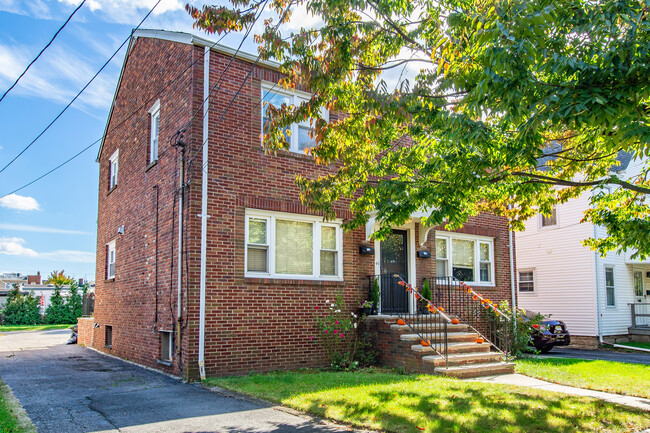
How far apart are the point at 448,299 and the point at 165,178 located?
780 cm

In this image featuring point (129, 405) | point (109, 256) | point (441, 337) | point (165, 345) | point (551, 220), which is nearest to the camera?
point (129, 405)

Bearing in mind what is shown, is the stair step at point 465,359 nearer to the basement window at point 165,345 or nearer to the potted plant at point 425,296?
the potted plant at point 425,296

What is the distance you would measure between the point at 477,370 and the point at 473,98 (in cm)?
653

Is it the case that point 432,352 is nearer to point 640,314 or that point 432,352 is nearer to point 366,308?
point 366,308

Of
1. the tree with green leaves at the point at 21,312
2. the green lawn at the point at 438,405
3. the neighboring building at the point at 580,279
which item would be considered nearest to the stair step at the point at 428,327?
the green lawn at the point at 438,405

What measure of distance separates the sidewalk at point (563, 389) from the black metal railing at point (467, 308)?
3030mm

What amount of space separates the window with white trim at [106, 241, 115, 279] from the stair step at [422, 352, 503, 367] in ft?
32.8

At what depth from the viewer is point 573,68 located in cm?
504

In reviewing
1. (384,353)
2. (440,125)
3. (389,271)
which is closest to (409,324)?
(384,353)

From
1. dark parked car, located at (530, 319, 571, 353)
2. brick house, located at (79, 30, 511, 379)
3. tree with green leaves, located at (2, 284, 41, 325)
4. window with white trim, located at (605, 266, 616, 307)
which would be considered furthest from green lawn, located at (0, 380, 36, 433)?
tree with green leaves, located at (2, 284, 41, 325)

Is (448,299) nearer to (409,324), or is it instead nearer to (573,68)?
(409,324)

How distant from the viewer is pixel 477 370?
10.5 meters

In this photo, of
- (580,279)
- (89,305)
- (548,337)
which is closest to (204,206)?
(548,337)

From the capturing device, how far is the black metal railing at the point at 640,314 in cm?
2089
